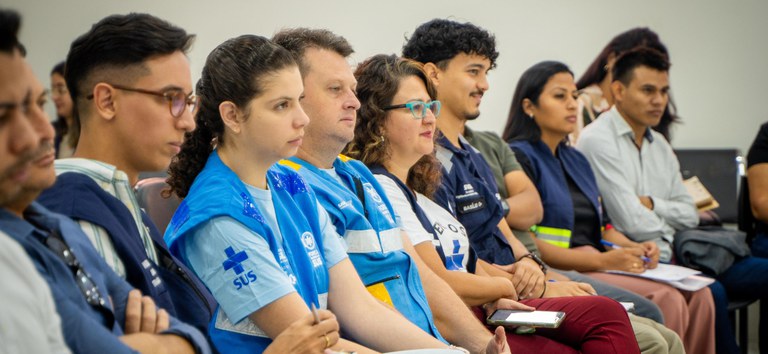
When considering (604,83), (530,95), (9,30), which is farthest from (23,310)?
(604,83)

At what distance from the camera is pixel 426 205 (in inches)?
102

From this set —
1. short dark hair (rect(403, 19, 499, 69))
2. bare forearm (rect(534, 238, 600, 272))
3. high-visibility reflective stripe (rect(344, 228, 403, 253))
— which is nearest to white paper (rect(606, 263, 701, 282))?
bare forearm (rect(534, 238, 600, 272))

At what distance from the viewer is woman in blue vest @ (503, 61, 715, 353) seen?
335 centimetres

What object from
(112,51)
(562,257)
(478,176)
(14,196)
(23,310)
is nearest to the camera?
(23,310)

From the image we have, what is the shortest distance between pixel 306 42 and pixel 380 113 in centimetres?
39

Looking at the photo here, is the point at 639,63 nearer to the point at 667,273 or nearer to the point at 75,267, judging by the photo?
the point at 667,273

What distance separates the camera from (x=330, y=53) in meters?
2.26

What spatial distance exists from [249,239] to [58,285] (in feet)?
1.72

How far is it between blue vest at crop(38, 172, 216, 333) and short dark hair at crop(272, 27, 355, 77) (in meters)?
0.72

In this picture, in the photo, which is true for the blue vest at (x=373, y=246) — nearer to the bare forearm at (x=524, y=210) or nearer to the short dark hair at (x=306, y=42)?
the short dark hair at (x=306, y=42)

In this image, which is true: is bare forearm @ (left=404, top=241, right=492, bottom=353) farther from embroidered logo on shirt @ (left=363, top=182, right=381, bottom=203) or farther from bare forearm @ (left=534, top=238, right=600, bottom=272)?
bare forearm @ (left=534, top=238, right=600, bottom=272)

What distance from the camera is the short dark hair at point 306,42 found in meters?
2.24

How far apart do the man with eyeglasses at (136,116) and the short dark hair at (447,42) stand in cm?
156

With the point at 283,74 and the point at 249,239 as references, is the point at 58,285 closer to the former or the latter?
the point at 249,239
